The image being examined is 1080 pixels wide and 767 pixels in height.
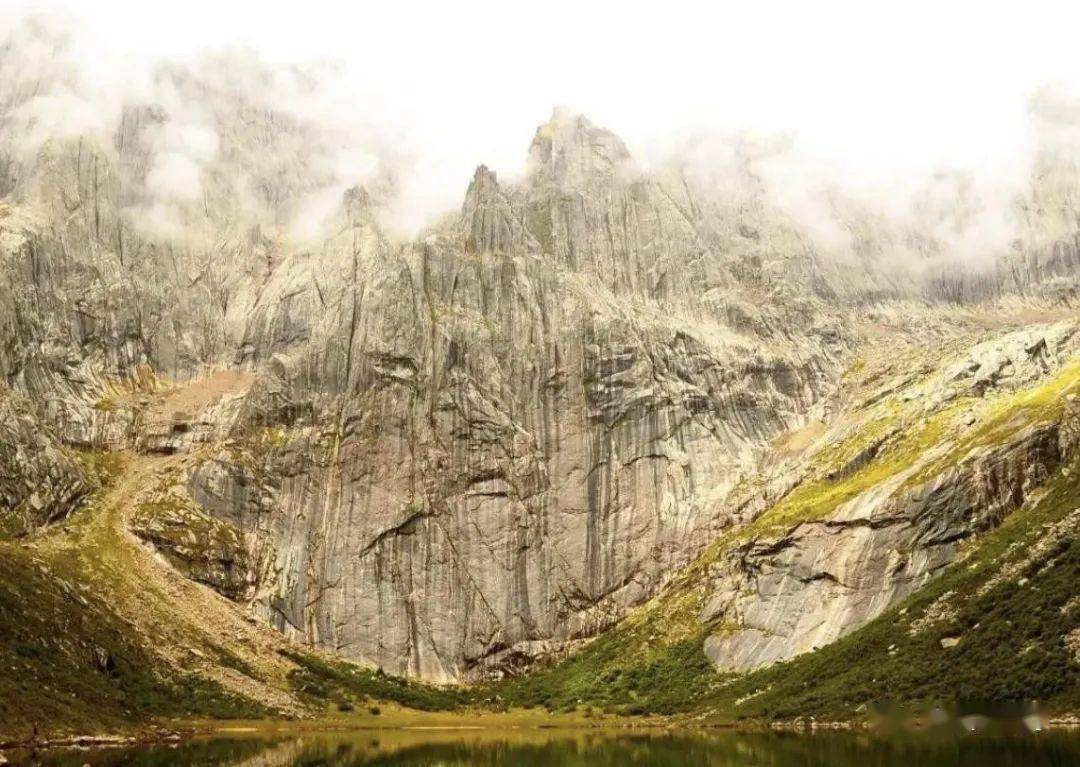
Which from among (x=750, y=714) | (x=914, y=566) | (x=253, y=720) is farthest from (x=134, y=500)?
(x=914, y=566)

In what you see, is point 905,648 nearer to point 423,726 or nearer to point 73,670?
point 423,726

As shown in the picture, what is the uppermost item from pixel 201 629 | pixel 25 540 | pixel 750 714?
pixel 25 540

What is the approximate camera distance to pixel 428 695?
609ft

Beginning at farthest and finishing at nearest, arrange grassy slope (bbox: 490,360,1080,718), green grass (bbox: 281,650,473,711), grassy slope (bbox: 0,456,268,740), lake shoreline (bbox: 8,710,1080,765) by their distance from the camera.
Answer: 1. green grass (bbox: 281,650,473,711)
2. grassy slope (bbox: 0,456,268,740)
3. grassy slope (bbox: 490,360,1080,718)
4. lake shoreline (bbox: 8,710,1080,765)

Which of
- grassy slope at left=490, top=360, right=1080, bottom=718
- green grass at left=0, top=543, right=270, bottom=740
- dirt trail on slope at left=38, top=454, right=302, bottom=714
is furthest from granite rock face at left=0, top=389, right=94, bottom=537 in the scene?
grassy slope at left=490, top=360, right=1080, bottom=718

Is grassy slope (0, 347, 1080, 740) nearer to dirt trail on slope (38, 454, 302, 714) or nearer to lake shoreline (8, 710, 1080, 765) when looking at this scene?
dirt trail on slope (38, 454, 302, 714)

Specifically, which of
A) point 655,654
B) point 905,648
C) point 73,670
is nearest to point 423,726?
point 655,654

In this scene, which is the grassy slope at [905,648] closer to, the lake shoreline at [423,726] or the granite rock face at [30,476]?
the lake shoreline at [423,726]

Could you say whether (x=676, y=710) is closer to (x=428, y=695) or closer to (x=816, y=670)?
(x=816, y=670)

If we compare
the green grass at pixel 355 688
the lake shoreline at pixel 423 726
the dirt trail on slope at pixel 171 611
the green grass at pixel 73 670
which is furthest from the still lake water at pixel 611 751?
the green grass at pixel 355 688

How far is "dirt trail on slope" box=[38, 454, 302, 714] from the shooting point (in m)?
164

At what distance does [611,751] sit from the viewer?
107 metres

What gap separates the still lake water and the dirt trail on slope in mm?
34016

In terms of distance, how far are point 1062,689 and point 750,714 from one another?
51.1 m
